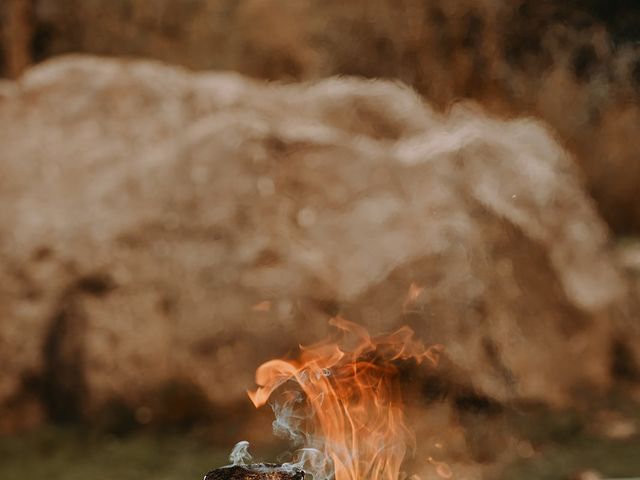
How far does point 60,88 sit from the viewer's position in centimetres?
473

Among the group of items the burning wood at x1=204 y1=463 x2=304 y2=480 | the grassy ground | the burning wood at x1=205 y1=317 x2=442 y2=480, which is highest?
the burning wood at x1=204 y1=463 x2=304 y2=480

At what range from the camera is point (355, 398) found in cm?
418

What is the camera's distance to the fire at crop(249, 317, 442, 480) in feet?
13.0

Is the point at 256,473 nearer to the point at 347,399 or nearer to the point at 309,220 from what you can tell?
the point at 347,399

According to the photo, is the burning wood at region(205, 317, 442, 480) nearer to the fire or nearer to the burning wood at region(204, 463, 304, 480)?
the fire

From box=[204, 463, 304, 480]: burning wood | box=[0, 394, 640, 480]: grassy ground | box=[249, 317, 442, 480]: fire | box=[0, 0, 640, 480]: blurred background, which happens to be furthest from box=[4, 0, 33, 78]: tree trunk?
box=[204, 463, 304, 480]: burning wood

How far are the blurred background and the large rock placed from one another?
0.04 ft

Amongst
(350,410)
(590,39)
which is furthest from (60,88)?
(590,39)

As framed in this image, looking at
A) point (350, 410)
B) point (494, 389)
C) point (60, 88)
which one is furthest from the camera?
point (60, 88)

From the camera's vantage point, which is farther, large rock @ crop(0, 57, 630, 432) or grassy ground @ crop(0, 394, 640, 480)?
large rock @ crop(0, 57, 630, 432)

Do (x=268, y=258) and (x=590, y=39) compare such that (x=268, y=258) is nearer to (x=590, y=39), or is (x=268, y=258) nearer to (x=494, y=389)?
(x=494, y=389)

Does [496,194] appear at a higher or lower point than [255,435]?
higher

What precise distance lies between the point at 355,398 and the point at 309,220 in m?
1.01

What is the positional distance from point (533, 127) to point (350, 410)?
2040mm
